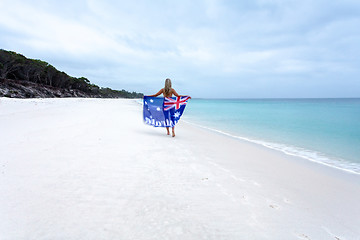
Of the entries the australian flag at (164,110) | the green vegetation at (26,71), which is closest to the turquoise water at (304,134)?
the australian flag at (164,110)

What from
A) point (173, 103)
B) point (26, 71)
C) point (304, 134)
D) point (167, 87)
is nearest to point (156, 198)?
point (167, 87)

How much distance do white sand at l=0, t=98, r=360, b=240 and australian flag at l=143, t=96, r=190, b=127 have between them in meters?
3.32

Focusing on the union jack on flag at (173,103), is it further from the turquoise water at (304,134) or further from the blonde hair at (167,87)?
the turquoise water at (304,134)

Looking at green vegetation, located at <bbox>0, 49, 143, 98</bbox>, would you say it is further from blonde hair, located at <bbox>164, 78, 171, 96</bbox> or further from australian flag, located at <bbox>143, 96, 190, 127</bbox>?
blonde hair, located at <bbox>164, 78, 171, 96</bbox>

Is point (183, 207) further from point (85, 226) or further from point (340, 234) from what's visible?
point (340, 234)

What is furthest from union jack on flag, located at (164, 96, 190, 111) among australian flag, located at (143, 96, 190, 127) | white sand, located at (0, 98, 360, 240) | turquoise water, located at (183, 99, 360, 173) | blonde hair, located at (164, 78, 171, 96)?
turquoise water, located at (183, 99, 360, 173)

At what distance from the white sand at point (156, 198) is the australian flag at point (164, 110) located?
332 cm

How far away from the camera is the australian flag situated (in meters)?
7.70

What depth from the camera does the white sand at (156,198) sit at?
1.88 metres

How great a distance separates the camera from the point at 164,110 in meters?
7.77

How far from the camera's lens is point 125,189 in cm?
264

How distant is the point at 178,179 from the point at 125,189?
951 mm

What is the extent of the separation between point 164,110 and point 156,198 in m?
5.52

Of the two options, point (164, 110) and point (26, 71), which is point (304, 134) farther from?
point (26, 71)
